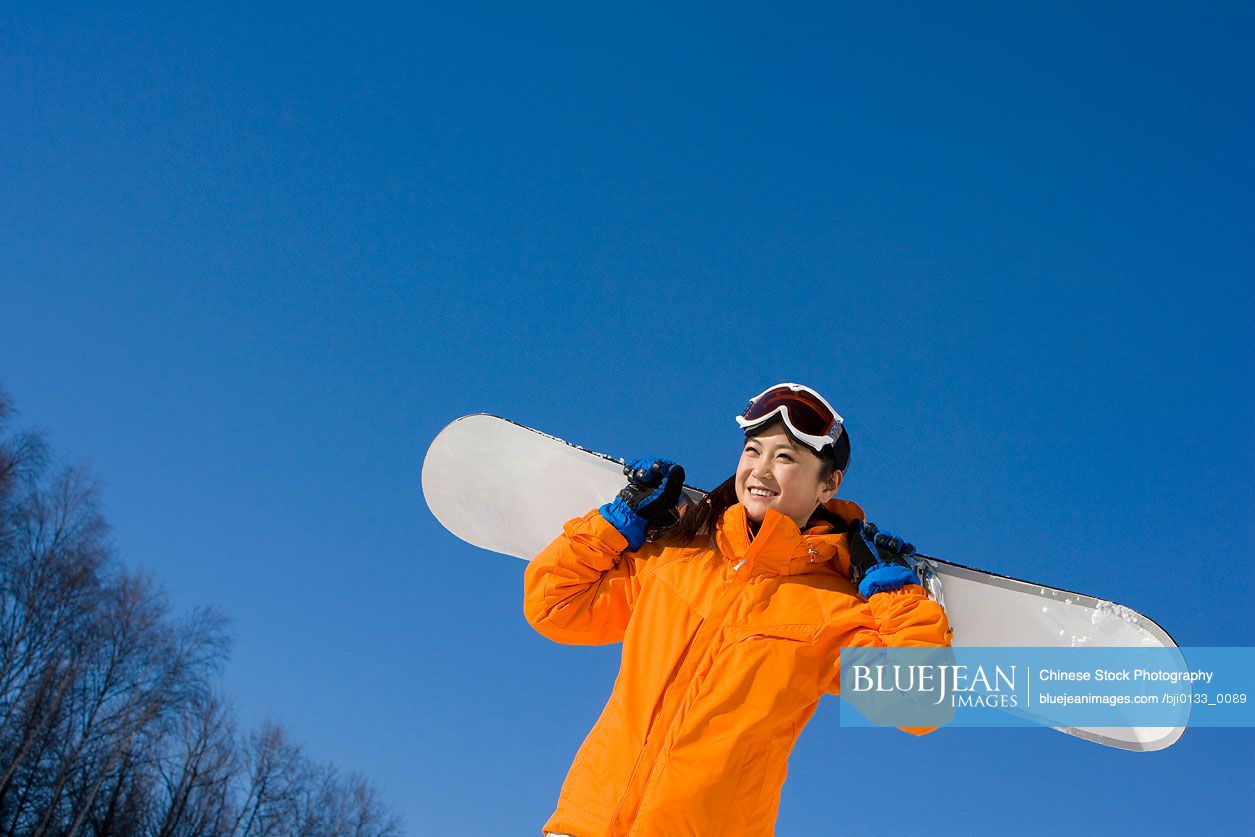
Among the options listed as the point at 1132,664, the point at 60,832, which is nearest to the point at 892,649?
the point at 1132,664

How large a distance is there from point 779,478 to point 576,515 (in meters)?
1.28

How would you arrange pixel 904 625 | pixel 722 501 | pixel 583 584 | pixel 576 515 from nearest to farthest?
pixel 904 625 < pixel 583 584 < pixel 722 501 < pixel 576 515

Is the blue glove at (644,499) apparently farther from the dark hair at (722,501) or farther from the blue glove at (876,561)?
Result: the blue glove at (876,561)

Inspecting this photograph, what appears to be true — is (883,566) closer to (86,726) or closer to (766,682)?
(766,682)

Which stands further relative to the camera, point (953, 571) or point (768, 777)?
point (953, 571)

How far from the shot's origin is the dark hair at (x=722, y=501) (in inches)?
134

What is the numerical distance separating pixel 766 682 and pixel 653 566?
1.94 ft

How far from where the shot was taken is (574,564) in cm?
334

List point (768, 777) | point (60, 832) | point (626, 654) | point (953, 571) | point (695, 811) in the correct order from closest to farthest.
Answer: point (695, 811), point (768, 777), point (626, 654), point (953, 571), point (60, 832)

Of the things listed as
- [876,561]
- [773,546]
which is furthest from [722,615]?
[876,561]

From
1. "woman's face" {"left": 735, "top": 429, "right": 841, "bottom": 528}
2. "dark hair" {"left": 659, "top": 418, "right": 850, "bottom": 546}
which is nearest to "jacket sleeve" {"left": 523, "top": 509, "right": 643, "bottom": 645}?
"dark hair" {"left": 659, "top": 418, "right": 850, "bottom": 546}

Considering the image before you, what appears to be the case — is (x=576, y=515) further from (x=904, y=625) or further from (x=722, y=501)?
(x=904, y=625)

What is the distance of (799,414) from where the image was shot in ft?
11.8

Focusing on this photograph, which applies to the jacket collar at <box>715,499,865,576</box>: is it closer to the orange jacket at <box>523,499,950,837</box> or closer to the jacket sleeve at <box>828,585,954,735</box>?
the orange jacket at <box>523,499,950,837</box>
